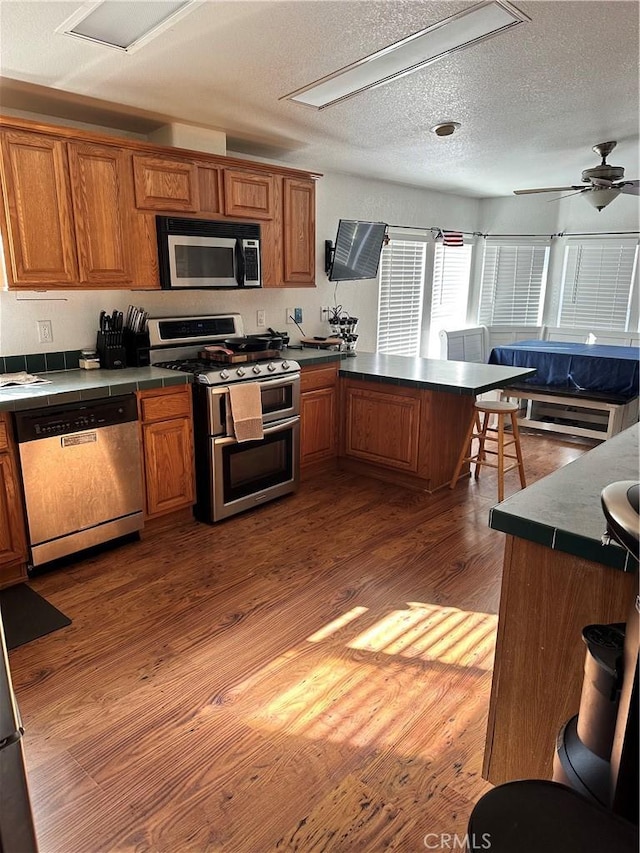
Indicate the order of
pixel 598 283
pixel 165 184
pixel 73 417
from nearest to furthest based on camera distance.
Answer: pixel 73 417 < pixel 165 184 < pixel 598 283

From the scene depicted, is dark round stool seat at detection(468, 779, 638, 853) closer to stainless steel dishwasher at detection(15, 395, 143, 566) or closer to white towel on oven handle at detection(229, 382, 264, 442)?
stainless steel dishwasher at detection(15, 395, 143, 566)

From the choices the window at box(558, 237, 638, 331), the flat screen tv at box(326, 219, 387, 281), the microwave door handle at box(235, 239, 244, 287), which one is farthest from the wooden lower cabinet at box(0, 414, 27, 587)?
the window at box(558, 237, 638, 331)

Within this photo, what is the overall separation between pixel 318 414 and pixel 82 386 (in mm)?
1868

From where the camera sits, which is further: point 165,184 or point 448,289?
point 448,289

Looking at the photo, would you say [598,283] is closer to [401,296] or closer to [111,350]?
[401,296]

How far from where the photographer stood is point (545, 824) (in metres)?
0.91

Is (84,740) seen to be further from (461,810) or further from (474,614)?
(474,614)

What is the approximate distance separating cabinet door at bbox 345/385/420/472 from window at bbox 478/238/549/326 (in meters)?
3.48

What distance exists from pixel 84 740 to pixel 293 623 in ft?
3.13

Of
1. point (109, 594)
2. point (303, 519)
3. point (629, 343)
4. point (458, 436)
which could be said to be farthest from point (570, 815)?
point (629, 343)

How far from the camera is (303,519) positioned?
3676mm

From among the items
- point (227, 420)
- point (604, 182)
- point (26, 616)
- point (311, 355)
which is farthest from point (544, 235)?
point (26, 616)

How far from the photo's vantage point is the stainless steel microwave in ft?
11.4

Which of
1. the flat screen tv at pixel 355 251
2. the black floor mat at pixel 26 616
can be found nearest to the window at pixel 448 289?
the flat screen tv at pixel 355 251
